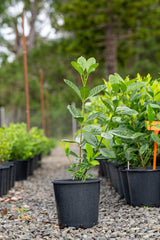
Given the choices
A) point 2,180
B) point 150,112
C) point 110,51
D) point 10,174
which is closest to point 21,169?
point 10,174

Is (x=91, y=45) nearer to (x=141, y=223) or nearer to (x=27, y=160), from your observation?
(x=27, y=160)

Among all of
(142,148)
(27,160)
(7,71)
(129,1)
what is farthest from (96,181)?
(7,71)

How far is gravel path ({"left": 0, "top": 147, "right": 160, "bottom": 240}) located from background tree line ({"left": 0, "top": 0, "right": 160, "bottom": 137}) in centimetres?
431

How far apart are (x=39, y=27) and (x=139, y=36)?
785 centimetres

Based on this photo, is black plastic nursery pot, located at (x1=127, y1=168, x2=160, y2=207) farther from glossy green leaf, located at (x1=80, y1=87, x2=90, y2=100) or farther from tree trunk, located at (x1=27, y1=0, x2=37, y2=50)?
tree trunk, located at (x1=27, y1=0, x2=37, y2=50)

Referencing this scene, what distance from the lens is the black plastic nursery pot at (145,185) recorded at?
2252 millimetres

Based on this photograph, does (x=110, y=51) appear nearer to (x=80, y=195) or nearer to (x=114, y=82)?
(x=114, y=82)

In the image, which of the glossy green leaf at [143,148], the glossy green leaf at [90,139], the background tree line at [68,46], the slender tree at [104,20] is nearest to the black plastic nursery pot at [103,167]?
the glossy green leaf at [143,148]

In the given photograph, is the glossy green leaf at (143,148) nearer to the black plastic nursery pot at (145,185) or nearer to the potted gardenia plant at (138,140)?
the potted gardenia plant at (138,140)

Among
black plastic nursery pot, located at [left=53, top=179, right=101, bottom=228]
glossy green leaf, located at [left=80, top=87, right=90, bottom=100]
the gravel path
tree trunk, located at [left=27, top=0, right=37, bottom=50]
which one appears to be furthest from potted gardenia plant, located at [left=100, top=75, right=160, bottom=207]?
tree trunk, located at [left=27, top=0, right=37, bottom=50]

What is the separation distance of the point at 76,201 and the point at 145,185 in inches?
23.8

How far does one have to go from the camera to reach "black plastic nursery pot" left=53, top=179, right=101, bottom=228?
1901mm

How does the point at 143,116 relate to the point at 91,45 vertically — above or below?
below

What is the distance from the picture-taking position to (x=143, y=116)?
2469 millimetres
